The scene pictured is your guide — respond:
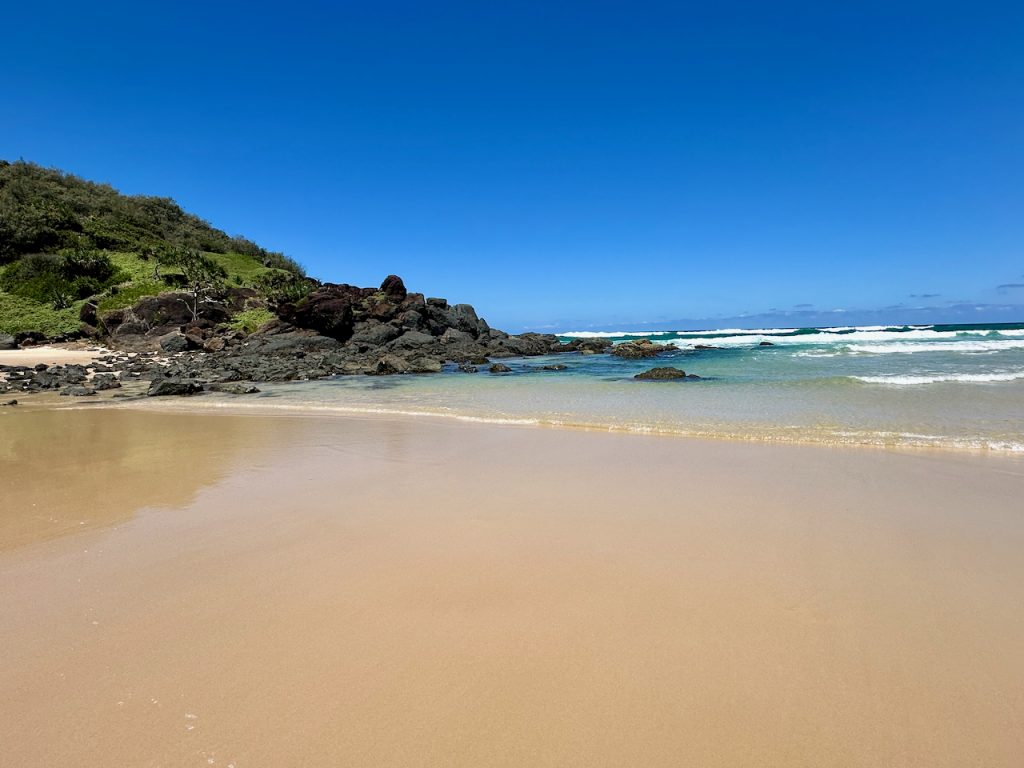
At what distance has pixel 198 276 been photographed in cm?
3597

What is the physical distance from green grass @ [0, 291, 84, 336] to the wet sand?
3208 centimetres

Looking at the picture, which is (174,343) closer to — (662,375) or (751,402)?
(662,375)

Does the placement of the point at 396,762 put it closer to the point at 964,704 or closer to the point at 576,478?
the point at 964,704

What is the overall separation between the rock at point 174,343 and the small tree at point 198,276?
332 cm

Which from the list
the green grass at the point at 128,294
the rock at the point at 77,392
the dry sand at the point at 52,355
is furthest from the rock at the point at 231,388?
the green grass at the point at 128,294

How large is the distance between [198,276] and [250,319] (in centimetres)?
587

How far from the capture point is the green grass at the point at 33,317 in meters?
29.2

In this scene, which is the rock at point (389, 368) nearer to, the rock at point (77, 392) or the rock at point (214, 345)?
the rock at point (77, 392)

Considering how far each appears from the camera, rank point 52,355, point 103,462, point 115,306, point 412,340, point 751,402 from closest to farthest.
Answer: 1. point 103,462
2. point 751,402
3. point 52,355
4. point 115,306
5. point 412,340

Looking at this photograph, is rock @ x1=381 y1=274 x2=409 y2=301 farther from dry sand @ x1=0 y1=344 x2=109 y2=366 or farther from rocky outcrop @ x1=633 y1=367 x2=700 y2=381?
rocky outcrop @ x1=633 y1=367 x2=700 y2=381

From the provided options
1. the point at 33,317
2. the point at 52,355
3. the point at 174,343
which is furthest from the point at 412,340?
the point at 33,317

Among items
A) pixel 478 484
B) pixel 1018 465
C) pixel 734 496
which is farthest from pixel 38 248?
pixel 1018 465

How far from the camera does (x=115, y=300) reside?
31609mm

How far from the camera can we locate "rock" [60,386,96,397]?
15.0 metres
